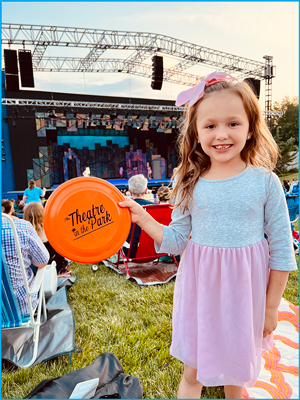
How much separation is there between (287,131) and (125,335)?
83.1ft

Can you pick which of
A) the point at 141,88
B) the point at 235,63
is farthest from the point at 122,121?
the point at 235,63

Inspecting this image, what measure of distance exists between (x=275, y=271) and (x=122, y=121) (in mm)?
13865

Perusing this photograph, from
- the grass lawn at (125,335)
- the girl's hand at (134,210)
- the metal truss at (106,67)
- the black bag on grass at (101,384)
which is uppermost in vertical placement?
the metal truss at (106,67)

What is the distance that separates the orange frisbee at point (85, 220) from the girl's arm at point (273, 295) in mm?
642

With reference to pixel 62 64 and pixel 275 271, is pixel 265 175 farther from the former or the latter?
pixel 62 64

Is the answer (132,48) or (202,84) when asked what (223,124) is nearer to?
(202,84)

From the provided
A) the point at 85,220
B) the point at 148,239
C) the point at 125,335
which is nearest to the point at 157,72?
the point at 148,239

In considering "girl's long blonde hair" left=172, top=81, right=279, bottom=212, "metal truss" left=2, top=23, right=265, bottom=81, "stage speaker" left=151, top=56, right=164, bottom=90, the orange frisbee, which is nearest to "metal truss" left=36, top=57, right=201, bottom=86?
"metal truss" left=2, top=23, right=265, bottom=81

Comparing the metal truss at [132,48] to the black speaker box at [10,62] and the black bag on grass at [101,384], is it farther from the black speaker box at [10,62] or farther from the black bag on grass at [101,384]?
the black bag on grass at [101,384]

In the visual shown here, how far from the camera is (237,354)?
116 centimetres

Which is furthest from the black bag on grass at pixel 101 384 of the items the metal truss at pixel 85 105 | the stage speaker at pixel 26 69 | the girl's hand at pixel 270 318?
→ the metal truss at pixel 85 105

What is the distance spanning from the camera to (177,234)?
130 centimetres

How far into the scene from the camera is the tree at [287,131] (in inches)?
804

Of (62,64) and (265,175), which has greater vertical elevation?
(62,64)
